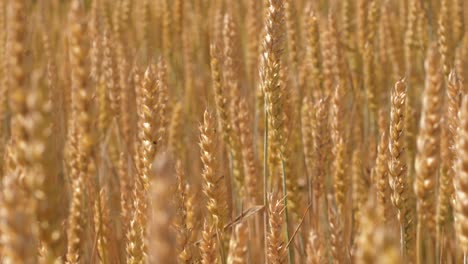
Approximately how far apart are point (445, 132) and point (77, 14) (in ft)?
2.97

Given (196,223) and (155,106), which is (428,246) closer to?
(196,223)

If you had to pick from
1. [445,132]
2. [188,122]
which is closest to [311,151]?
[445,132]

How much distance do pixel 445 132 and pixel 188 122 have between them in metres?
1.13

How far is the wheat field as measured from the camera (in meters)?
0.49

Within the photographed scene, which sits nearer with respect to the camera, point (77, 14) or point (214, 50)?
point (77, 14)

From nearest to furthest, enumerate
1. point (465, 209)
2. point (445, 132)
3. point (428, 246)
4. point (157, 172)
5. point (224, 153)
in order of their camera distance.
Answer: point (157, 172), point (465, 209), point (445, 132), point (428, 246), point (224, 153)

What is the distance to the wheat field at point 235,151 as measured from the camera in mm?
488

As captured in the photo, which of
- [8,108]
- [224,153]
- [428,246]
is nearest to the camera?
[428,246]

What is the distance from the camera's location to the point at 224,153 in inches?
68.4

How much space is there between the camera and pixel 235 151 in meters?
1.42

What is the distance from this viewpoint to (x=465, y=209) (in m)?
0.59

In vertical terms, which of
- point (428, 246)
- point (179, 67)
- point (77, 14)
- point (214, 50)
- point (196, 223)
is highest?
point (179, 67)

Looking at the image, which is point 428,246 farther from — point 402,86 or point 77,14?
point 77,14

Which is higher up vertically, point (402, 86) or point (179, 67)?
point (179, 67)
